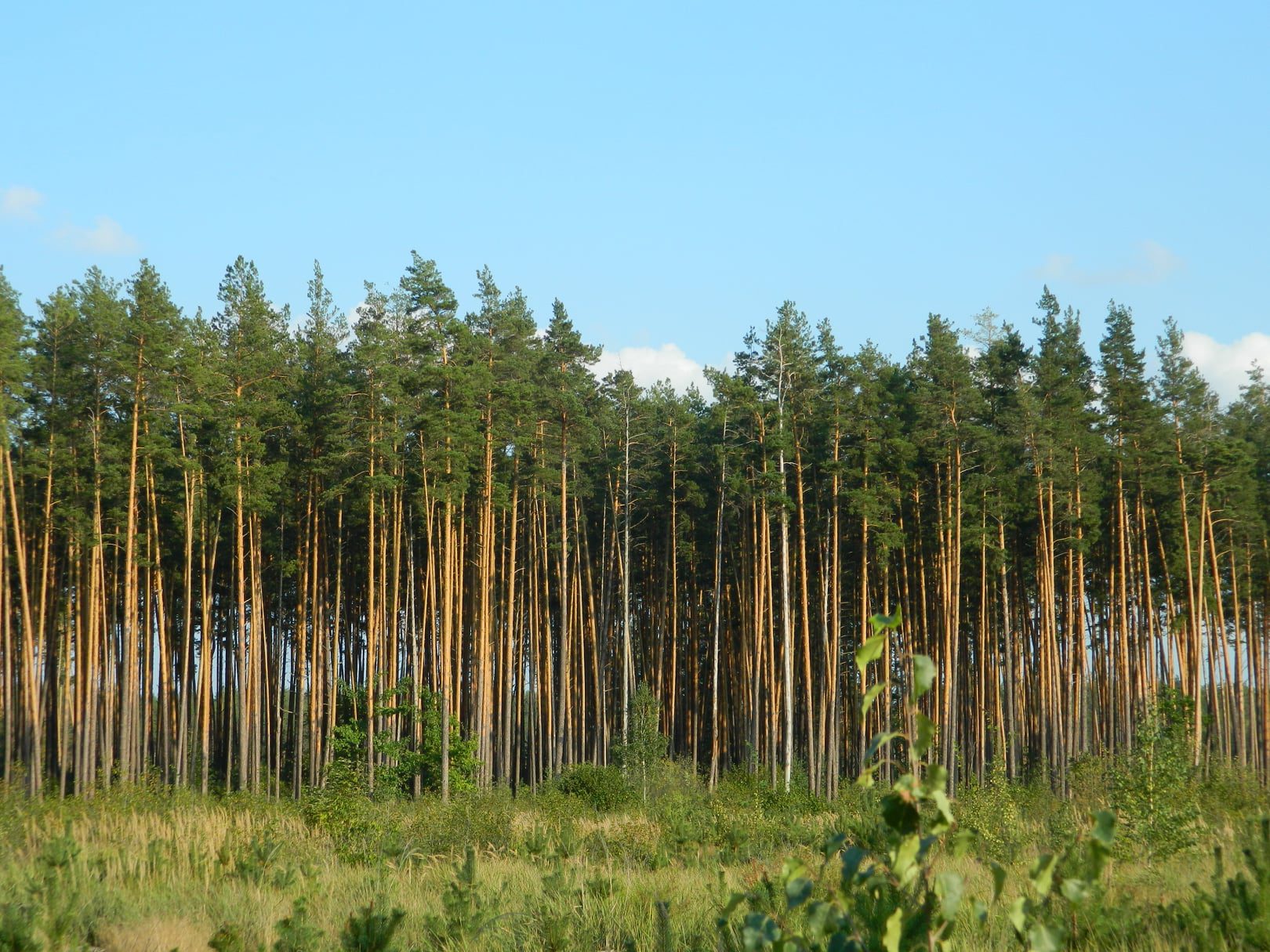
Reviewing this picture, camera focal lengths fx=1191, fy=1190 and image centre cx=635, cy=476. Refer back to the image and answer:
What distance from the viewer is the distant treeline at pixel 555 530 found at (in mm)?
36312

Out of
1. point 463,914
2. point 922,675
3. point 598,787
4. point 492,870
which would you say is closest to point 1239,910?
point 922,675

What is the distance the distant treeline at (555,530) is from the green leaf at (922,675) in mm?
30140

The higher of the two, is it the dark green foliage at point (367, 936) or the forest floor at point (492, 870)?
the dark green foliage at point (367, 936)

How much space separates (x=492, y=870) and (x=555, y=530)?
32739mm

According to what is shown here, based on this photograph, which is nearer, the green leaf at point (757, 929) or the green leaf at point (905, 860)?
the green leaf at point (905, 860)

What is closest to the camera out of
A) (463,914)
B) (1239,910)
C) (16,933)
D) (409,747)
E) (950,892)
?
(950,892)

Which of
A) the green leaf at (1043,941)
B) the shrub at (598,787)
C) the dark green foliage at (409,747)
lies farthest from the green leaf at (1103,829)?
the dark green foliage at (409,747)

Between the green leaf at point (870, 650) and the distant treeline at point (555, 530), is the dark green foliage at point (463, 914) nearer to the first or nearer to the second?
the green leaf at point (870, 650)

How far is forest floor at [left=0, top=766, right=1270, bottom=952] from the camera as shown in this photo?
9.73 metres

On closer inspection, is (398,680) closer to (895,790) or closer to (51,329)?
Result: (51,329)

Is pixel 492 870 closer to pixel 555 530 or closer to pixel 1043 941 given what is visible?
pixel 1043 941

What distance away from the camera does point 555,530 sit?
48812mm

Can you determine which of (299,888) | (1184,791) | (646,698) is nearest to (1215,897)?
(1184,791)

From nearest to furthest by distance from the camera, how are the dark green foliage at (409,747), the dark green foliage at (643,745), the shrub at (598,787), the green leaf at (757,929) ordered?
the green leaf at (757,929)
the shrub at (598,787)
the dark green foliage at (409,747)
the dark green foliage at (643,745)
